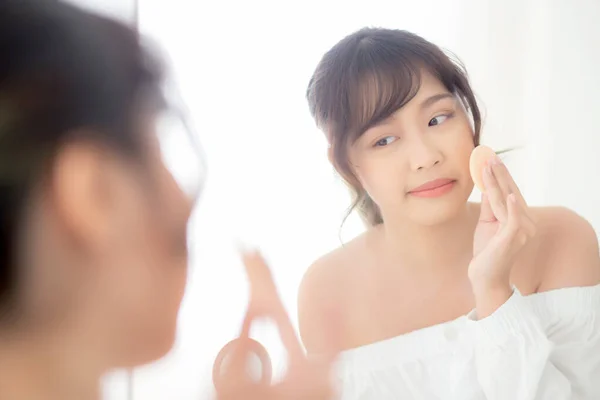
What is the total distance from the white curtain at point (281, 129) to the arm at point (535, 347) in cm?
13

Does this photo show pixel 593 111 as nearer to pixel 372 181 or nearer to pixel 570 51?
pixel 570 51

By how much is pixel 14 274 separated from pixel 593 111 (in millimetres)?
725

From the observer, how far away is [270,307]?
560mm

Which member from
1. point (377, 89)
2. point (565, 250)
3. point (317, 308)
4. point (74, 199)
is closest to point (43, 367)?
point (74, 199)

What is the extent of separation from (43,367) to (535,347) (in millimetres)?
476

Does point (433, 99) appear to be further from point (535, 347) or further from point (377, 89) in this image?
point (535, 347)

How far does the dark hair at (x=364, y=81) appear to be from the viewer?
66 centimetres

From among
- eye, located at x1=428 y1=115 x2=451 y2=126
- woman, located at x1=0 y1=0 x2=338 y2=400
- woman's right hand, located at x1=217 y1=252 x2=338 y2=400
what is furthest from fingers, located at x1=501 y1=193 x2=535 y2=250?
woman, located at x1=0 y1=0 x2=338 y2=400

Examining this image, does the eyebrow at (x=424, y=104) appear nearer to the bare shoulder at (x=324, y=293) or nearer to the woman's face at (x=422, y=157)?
the woman's face at (x=422, y=157)

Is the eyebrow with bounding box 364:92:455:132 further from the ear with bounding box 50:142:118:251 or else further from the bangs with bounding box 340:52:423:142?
the ear with bounding box 50:142:118:251

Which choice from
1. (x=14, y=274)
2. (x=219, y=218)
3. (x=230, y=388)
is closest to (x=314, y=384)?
(x=230, y=388)

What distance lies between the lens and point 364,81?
2.20 feet

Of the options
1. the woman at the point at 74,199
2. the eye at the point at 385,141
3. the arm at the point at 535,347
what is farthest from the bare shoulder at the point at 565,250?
the woman at the point at 74,199

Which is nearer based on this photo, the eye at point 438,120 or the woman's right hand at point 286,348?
the woman's right hand at point 286,348
